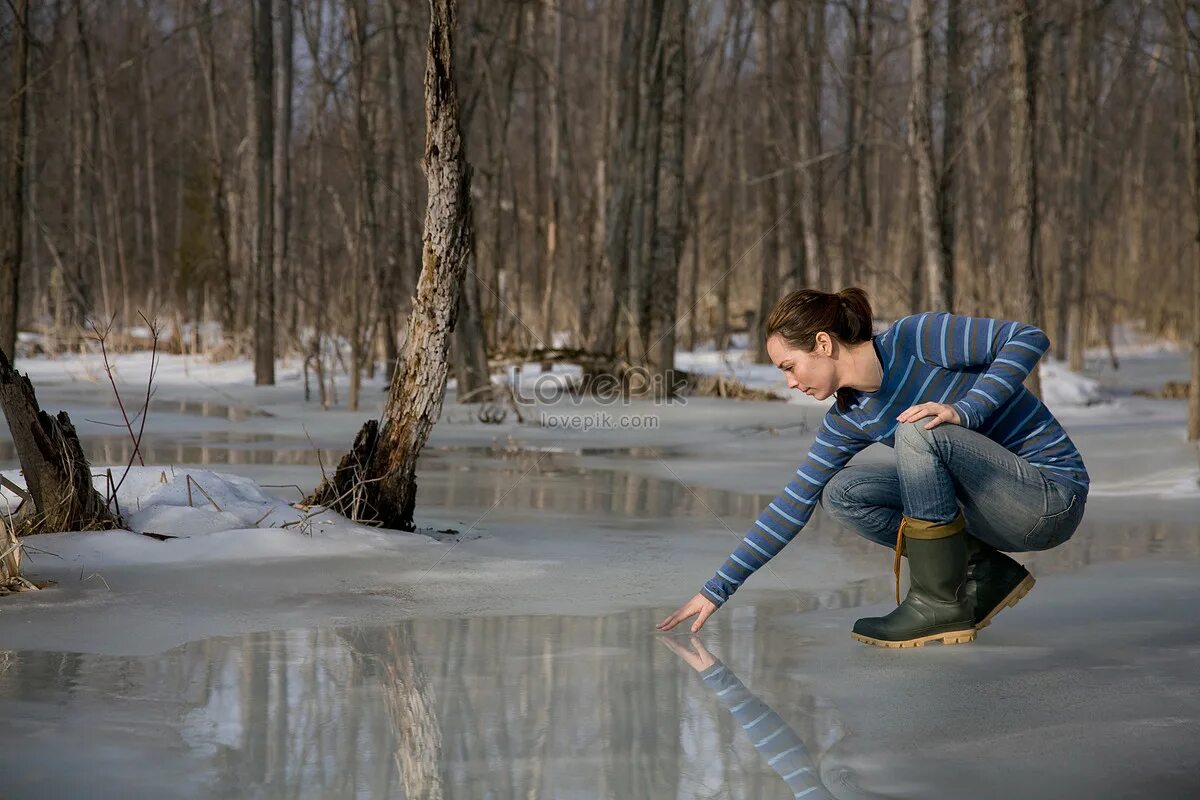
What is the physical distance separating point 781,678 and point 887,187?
33.7m

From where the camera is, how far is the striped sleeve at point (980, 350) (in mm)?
3359

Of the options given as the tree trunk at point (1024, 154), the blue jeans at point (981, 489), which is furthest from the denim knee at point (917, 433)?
the tree trunk at point (1024, 154)

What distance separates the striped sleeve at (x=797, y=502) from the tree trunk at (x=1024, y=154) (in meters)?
7.41

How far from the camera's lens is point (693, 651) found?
3.54 metres

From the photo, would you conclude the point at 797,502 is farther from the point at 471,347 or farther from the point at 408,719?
the point at 471,347

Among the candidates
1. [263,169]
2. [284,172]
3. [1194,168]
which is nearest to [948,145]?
[1194,168]

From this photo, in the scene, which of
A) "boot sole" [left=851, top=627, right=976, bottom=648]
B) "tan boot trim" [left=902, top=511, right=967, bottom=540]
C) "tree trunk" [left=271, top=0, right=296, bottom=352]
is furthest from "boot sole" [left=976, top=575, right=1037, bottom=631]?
"tree trunk" [left=271, top=0, right=296, bottom=352]

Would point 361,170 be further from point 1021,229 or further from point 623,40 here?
point 1021,229

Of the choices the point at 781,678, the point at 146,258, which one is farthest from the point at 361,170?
the point at 146,258

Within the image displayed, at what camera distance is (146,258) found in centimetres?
2870

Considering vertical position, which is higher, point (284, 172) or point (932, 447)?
point (284, 172)

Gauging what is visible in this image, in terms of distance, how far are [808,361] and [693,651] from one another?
0.81m

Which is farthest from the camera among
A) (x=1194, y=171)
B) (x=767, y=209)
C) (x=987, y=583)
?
(x=767, y=209)

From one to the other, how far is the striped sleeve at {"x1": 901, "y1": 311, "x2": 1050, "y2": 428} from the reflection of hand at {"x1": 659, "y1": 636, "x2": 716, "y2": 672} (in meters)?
0.87
